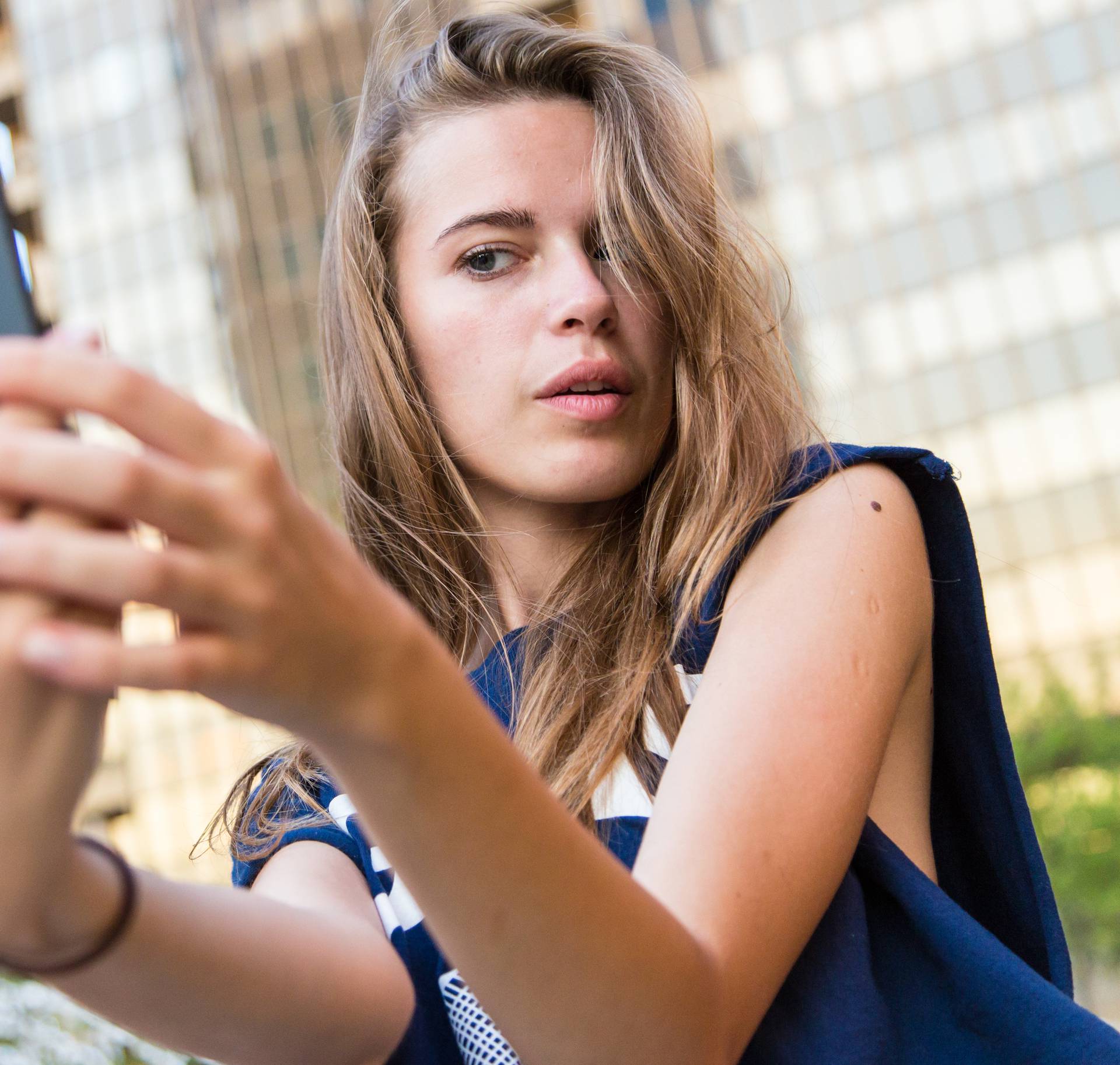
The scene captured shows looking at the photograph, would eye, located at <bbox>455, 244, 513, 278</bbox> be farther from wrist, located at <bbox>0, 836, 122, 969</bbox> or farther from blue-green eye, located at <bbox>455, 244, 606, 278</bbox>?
wrist, located at <bbox>0, 836, 122, 969</bbox>

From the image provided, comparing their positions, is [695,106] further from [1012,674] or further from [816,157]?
[816,157]

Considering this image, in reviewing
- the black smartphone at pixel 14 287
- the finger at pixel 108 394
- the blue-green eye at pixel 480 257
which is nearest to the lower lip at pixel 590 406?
the blue-green eye at pixel 480 257

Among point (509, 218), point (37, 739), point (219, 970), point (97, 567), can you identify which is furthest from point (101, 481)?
point (509, 218)

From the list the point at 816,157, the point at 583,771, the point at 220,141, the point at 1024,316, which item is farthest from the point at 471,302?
the point at 220,141

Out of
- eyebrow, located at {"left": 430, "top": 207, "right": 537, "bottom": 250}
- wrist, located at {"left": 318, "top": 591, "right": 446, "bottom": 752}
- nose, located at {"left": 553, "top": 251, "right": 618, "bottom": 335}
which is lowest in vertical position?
wrist, located at {"left": 318, "top": 591, "right": 446, "bottom": 752}

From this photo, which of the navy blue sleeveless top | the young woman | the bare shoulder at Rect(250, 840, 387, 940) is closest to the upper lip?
the young woman

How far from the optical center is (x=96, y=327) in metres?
0.57

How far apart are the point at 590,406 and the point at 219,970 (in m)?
0.92

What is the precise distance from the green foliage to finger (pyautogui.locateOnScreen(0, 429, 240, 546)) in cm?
2350

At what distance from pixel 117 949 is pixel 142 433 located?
14.7 inches

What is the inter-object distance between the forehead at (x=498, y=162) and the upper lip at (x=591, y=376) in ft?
0.83

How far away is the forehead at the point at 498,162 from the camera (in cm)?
168

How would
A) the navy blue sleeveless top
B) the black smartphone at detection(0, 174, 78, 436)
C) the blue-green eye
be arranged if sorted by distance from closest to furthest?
the black smartphone at detection(0, 174, 78, 436) < the navy blue sleeveless top < the blue-green eye

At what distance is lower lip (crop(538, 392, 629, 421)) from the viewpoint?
1.55 meters
